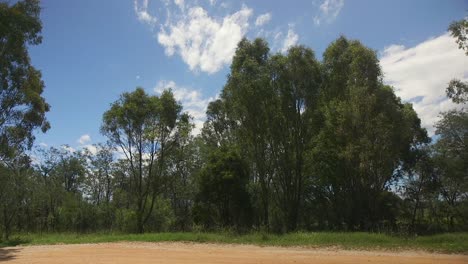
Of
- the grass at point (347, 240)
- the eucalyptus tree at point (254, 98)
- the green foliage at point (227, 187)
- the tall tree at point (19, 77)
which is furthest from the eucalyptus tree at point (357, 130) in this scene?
the tall tree at point (19, 77)

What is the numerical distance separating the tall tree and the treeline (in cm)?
8

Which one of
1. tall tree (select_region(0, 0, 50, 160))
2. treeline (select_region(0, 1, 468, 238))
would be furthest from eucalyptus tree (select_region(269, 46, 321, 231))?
tall tree (select_region(0, 0, 50, 160))

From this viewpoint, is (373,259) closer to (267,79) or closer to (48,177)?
(267,79)

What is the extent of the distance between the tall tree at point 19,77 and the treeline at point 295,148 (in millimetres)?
80

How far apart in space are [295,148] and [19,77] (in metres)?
16.5

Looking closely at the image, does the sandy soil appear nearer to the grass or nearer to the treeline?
the grass

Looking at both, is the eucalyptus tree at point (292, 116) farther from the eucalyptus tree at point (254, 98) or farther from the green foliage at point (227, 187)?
the green foliage at point (227, 187)

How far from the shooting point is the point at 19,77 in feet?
69.4

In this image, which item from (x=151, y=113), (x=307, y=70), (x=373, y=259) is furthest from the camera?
(x=151, y=113)

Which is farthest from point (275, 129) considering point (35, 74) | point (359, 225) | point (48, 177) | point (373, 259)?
point (48, 177)

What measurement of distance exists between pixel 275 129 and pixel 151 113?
927 cm

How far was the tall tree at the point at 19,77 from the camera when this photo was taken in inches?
769

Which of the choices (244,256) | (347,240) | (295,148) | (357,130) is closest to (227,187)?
(295,148)

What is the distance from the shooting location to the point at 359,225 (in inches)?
942
